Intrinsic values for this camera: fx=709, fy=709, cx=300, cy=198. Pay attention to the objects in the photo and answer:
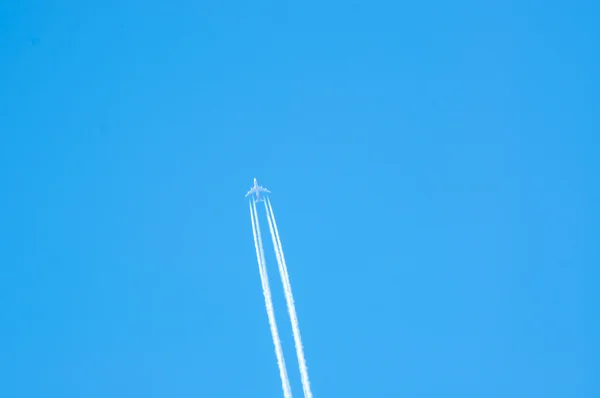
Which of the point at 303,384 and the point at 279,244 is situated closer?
the point at 303,384

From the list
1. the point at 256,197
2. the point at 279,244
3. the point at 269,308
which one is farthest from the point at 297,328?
the point at 256,197

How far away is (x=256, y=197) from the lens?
2881 centimetres

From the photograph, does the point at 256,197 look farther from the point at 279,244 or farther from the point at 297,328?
the point at 297,328

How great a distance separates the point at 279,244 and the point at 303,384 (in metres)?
5.76

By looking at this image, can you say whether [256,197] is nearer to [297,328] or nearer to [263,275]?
[263,275]

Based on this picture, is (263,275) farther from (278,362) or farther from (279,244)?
(278,362)

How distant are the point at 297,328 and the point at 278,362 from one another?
1.52 metres

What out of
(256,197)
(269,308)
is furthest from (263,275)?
(256,197)

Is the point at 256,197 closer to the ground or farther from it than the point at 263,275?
farther from it

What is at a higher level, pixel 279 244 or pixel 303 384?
pixel 279 244

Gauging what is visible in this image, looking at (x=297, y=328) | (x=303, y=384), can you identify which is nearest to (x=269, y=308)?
(x=297, y=328)

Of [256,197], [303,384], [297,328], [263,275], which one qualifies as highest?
[256,197]

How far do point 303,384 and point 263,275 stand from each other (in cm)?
461

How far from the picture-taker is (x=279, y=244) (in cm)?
2941
